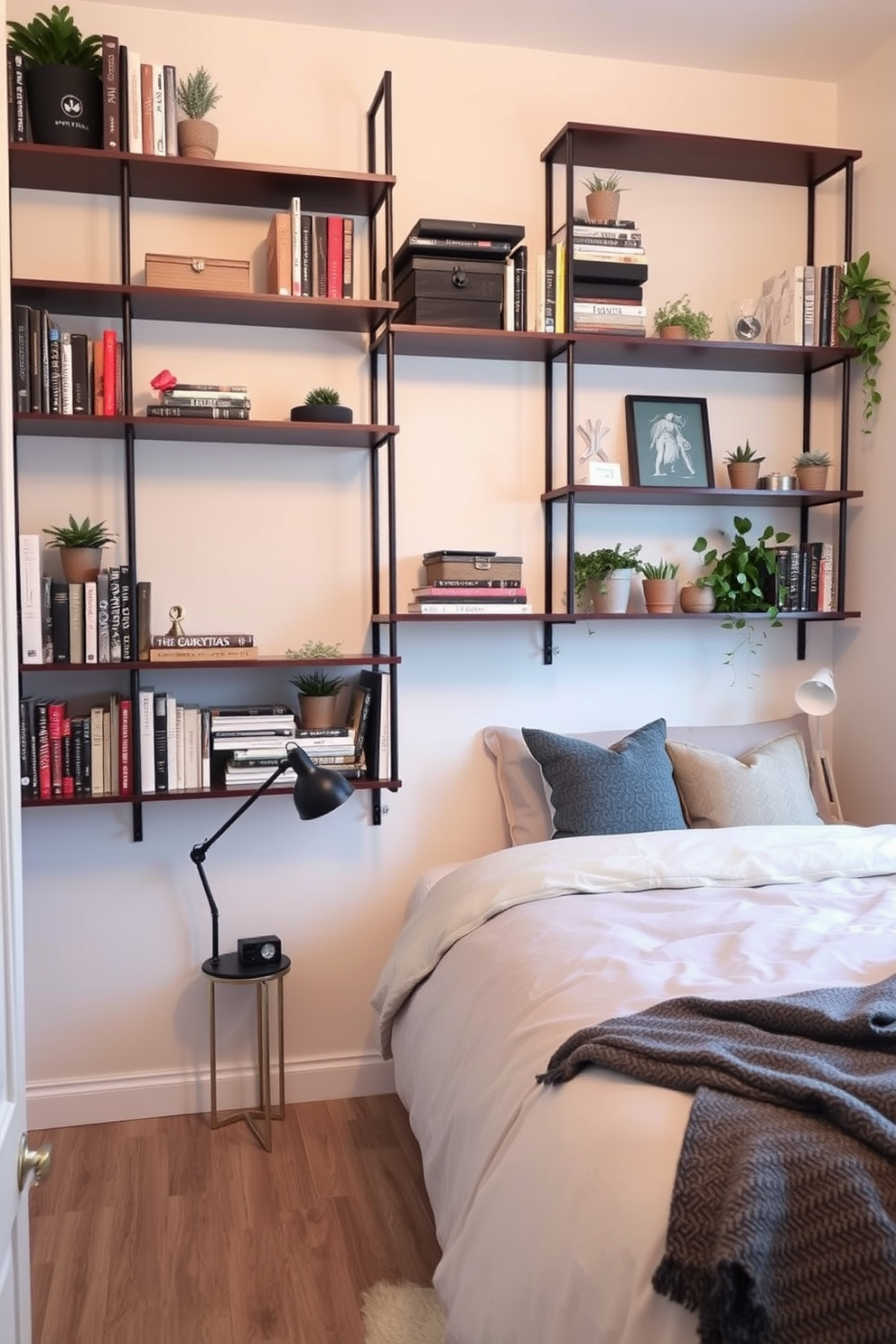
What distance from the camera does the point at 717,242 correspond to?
3.38 meters

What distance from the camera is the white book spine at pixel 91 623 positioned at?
275 centimetres

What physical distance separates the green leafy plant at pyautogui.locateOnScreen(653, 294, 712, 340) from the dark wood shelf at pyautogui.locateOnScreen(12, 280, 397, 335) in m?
0.81

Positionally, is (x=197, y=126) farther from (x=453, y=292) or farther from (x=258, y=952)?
(x=258, y=952)

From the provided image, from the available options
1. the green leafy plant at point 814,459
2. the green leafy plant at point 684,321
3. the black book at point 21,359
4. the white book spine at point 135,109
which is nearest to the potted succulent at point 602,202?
the green leafy plant at point 684,321

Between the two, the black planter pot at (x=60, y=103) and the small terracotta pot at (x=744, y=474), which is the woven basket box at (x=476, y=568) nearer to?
the small terracotta pot at (x=744, y=474)

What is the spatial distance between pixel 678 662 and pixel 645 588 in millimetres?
294

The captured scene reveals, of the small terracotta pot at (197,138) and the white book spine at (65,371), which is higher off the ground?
the small terracotta pot at (197,138)

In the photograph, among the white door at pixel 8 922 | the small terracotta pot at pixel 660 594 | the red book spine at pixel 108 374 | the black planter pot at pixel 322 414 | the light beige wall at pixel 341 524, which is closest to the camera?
the white door at pixel 8 922

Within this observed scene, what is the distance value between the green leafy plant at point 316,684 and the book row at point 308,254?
3.25 feet

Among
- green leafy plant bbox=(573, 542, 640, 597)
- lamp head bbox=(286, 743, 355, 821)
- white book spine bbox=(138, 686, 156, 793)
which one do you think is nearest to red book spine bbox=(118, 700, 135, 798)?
white book spine bbox=(138, 686, 156, 793)

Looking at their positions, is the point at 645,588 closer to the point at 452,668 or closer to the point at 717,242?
the point at 452,668

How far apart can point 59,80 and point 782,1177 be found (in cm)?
275

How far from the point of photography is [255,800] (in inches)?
118

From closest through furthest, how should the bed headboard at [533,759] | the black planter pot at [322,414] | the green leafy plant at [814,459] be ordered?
the black planter pot at [322,414]
the bed headboard at [533,759]
the green leafy plant at [814,459]
